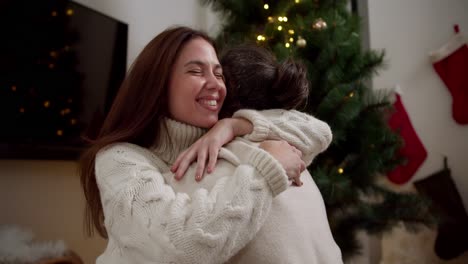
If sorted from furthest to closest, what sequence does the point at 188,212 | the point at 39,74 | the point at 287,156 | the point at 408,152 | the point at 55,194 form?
the point at 408,152 → the point at 55,194 → the point at 39,74 → the point at 287,156 → the point at 188,212

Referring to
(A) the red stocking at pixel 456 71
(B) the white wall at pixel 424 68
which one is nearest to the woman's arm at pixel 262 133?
(B) the white wall at pixel 424 68

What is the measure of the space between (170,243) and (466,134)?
2.67 m

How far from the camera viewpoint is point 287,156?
0.81m

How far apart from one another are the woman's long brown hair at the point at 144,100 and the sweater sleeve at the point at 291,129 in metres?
0.23

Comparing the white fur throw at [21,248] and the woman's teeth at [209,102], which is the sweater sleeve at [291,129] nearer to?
the woman's teeth at [209,102]

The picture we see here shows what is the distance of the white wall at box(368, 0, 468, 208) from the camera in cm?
265

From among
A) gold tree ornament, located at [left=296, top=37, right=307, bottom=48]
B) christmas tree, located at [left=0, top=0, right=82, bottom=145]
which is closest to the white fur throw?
christmas tree, located at [left=0, top=0, right=82, bottom=145]

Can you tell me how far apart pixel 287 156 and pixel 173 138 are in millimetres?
361

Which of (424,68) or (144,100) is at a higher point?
(144,100)

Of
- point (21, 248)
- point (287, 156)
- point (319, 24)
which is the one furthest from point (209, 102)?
point (21, 248)

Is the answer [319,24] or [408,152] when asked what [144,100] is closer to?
[319,24]

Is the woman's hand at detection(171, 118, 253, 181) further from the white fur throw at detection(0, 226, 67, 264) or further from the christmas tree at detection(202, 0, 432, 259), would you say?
the white fur throw at detection(0, 226, 67, 264)

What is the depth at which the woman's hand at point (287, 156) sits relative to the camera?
0.79 metres

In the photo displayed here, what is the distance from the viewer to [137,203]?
27.9 inches
